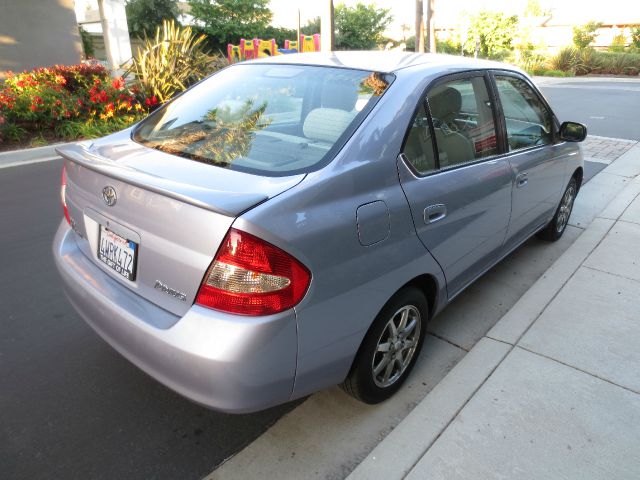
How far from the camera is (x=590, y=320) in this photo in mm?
3289

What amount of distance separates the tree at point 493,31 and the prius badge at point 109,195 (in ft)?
129

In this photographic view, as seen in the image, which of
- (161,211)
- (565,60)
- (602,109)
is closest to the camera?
(161,211)

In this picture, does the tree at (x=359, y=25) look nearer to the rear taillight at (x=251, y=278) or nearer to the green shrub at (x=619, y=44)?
the green shrub at (x=619, y=44)

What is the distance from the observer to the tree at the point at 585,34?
120 ft

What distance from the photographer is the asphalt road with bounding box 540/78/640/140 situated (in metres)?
11.1

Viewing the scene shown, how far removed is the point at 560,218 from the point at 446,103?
2504mm

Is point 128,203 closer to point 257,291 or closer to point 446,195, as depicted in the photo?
point 257,291

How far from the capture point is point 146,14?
36500 millimetres

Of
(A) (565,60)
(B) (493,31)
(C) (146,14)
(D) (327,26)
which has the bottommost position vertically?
(A) (565,60)

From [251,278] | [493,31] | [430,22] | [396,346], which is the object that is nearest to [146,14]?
[430,22]

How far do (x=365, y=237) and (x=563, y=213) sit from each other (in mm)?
3386

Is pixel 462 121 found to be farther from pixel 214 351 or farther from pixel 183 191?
pixel 214 351

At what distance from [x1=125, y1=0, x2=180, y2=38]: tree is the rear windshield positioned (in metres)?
37.6

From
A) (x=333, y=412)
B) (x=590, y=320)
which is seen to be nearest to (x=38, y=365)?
(x=333, y=412)
